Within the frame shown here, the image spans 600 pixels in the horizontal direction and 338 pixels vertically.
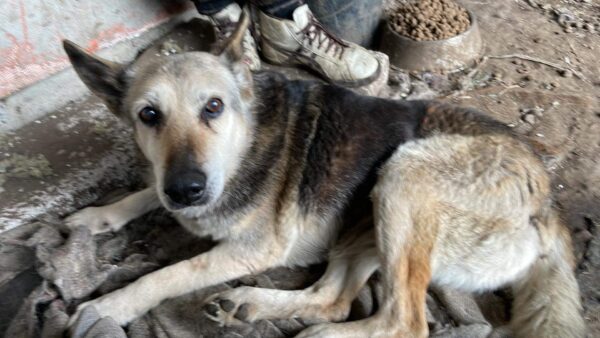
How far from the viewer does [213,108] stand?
2477 millimetres

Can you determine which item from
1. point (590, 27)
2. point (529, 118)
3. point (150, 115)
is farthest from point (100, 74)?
point (590, 27)

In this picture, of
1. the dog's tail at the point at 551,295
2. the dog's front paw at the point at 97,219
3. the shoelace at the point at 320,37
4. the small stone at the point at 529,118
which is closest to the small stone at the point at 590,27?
the small stone at the point at 529,118

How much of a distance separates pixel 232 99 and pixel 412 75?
2.26 m

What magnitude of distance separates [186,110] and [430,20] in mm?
2709

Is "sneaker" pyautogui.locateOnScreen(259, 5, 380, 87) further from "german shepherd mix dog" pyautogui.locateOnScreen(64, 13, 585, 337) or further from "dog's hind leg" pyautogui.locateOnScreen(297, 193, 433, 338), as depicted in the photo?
"dog's hind leg" pyautogui.locateOnScreen(297, 193, 433, 338)

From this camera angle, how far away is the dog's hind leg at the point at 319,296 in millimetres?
2643

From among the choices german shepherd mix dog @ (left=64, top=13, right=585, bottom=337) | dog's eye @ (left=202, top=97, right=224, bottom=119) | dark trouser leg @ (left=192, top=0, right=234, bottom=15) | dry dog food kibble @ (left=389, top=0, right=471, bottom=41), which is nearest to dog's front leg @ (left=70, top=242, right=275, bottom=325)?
german shepherd mix dog @ (left=64, top=13, right=585, bottom=337)

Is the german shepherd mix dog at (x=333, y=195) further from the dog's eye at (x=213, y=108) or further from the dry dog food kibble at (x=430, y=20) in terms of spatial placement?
the dry dog food kibble at (x=430, y=20)

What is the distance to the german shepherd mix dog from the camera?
2436mm

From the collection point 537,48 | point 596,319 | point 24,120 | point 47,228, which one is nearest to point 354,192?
point 596,319

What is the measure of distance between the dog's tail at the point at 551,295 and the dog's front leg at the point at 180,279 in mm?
1256

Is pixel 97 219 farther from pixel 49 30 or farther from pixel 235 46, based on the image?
pixel 49 30

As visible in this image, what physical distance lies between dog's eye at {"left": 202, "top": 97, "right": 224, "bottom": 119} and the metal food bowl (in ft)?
7.77

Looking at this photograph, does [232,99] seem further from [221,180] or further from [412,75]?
[412,75]
